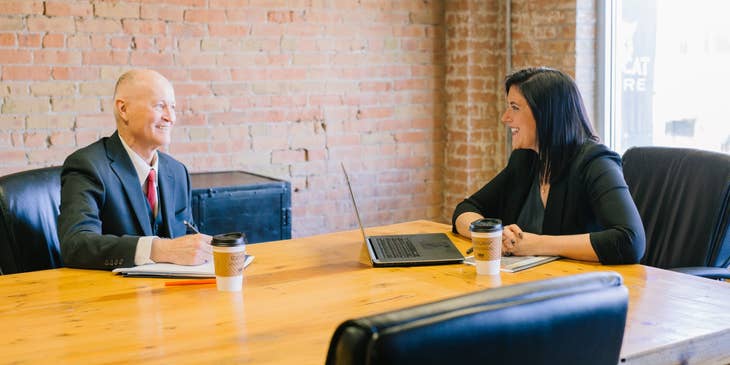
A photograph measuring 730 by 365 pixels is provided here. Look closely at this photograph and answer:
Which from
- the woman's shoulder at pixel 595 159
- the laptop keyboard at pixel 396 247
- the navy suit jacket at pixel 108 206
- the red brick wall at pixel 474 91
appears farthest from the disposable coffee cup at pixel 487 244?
the red brick wall at pixel 474 91

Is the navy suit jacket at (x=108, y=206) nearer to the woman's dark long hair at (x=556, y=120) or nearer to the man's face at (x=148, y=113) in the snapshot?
the man's face at (x=148, y=113)

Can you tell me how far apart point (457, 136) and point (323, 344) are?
3.85m

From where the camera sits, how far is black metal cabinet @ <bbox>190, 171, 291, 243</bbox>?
13.7ft

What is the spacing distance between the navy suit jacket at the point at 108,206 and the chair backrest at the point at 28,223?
0.15 meters

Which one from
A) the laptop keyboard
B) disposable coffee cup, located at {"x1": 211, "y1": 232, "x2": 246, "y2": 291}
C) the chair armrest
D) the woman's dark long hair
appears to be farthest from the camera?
the woman's dark long hair

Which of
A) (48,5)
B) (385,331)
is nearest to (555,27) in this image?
(48,5)

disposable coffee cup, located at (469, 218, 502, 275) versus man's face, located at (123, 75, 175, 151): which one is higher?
man's face, located at (123, 75, 175, 151)

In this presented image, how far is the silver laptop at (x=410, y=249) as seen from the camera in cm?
255

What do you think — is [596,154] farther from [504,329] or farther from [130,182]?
[504,329]

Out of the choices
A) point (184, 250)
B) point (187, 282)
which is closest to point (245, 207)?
point (184, 250)

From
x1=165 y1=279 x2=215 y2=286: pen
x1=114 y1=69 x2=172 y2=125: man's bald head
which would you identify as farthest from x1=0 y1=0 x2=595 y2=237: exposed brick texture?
x1=165 y1=279 x2=215 y2=286: pen

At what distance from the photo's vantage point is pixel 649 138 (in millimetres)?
4844

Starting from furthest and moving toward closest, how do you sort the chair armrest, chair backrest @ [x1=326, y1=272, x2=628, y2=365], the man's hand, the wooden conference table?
the chair armrest
the man's hand
the wooden conference table
chair backrest @ [x1=326, y1=272, x2=628, y2=365]

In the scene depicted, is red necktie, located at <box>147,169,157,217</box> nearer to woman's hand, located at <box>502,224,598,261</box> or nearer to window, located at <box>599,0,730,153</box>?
woman's hand, located at <box>502,224,598,261</box>
